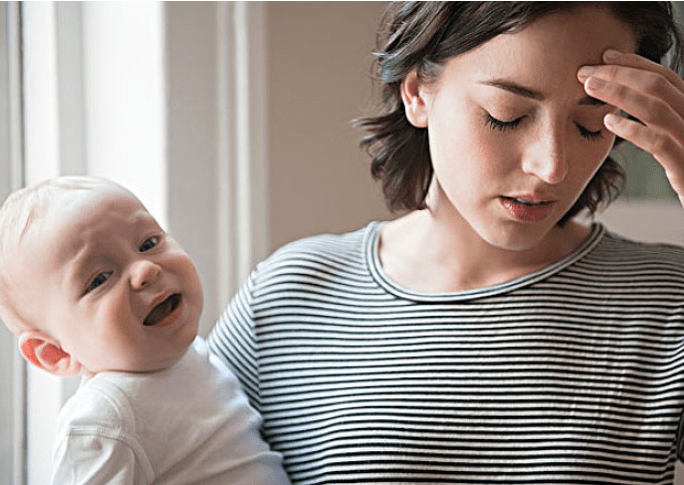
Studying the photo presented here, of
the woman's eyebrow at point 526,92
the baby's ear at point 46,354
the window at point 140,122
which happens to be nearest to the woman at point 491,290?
the woman's eyebrow at point 526,92

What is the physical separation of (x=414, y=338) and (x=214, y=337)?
329mm

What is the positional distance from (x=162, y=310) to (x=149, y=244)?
83mm

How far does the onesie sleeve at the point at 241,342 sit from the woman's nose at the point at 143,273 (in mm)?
316

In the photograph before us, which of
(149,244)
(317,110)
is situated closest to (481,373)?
(149,244)

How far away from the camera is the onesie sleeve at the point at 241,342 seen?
1.32 m

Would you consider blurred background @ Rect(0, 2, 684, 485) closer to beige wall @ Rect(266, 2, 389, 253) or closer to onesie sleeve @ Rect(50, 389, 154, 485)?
beige wall @ Rect(266, 2, 389, 253)

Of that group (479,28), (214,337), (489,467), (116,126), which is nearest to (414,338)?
(489,467)

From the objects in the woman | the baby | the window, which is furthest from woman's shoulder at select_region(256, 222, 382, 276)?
the baby

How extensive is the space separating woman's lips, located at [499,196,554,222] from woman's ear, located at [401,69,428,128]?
7.5 inches

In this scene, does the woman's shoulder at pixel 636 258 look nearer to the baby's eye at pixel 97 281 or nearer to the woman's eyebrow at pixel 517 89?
the woman's eyebrow at pixel 517 89

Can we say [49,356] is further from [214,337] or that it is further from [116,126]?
[116,126]

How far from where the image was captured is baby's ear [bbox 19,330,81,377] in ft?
→ 3.44

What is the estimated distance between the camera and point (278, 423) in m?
1.28

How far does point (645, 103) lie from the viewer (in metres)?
0.97
